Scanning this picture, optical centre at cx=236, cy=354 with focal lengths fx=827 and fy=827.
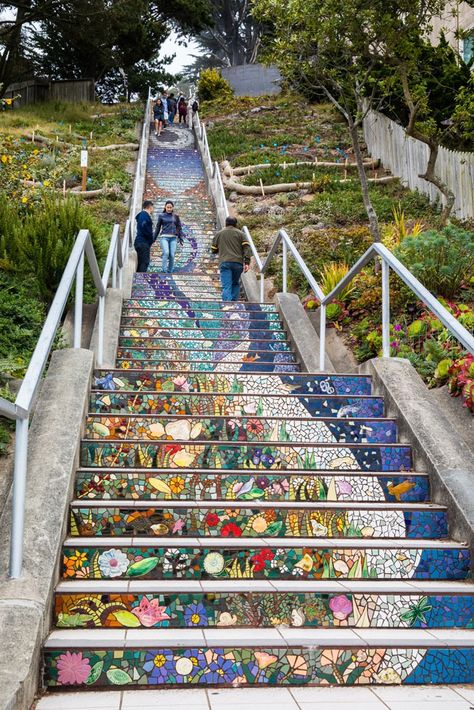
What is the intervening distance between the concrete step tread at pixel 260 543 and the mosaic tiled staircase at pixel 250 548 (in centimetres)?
2

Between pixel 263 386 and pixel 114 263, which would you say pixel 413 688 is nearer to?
pixel 263 386

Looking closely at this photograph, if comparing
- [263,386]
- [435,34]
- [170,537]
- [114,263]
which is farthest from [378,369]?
[435,34]

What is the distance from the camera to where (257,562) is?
4215 mm

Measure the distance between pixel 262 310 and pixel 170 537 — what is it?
210 inches

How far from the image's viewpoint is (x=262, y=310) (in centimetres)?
955

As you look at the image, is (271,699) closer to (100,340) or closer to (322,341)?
(100,340)

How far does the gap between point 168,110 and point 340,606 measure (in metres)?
30.4

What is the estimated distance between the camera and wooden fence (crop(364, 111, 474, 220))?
1479cm

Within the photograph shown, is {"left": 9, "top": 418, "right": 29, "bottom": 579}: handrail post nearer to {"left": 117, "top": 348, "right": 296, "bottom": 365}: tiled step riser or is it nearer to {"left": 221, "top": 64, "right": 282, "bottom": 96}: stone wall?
{"left": 117, "top": 348, "right": 296, "bottom": 365}: tiled step riser

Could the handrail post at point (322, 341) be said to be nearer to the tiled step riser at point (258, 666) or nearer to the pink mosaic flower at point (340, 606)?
the pink mosaic flower at point (340, 606)

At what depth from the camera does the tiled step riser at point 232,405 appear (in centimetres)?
591

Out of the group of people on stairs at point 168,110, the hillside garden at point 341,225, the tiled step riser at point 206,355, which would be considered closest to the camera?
the tiled step riser at point 206,355

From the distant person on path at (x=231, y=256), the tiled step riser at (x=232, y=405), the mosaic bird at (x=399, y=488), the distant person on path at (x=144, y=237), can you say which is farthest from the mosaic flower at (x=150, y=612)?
the distant person on path at (x=144, y=237)

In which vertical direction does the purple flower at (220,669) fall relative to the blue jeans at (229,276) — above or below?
above
